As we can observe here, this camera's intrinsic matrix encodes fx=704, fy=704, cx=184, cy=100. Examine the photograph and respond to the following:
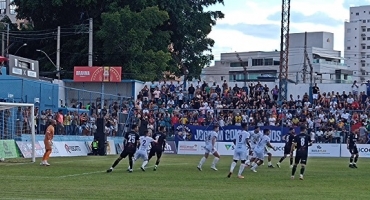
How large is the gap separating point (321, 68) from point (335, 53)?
12.6 metres

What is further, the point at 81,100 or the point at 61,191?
the point at 81,100

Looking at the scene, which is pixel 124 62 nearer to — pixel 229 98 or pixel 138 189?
pixel 229 98

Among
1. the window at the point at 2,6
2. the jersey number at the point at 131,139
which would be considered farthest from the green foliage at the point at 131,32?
the window at the point at 2,6

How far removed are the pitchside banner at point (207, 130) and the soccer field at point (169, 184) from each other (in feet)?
61.6

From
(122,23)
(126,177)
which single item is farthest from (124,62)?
(126,177)

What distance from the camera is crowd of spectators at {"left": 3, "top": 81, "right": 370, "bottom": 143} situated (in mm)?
50094

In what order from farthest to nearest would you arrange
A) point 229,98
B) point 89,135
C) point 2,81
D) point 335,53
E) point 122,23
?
1. point 335,53
2. point 122,23
3. point 229,98
4. point 89,135
5. point 2,81

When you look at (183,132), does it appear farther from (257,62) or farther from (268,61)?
(257,62)

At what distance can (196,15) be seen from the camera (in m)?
78.6

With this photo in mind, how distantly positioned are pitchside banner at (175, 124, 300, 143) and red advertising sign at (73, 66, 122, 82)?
401 inches

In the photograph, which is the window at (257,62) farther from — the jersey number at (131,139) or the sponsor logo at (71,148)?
the jersey number at (131,139)

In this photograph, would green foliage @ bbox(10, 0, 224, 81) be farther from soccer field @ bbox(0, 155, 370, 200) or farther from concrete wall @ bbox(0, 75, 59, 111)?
soccer field @ bbox(0, 155, 370, 200)

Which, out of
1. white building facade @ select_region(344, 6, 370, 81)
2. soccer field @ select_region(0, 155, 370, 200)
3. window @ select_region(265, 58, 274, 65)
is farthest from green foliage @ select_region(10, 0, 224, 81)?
white building facade @ select_region(344, 6, 370, 81)

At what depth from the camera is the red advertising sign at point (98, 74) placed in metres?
60.7
